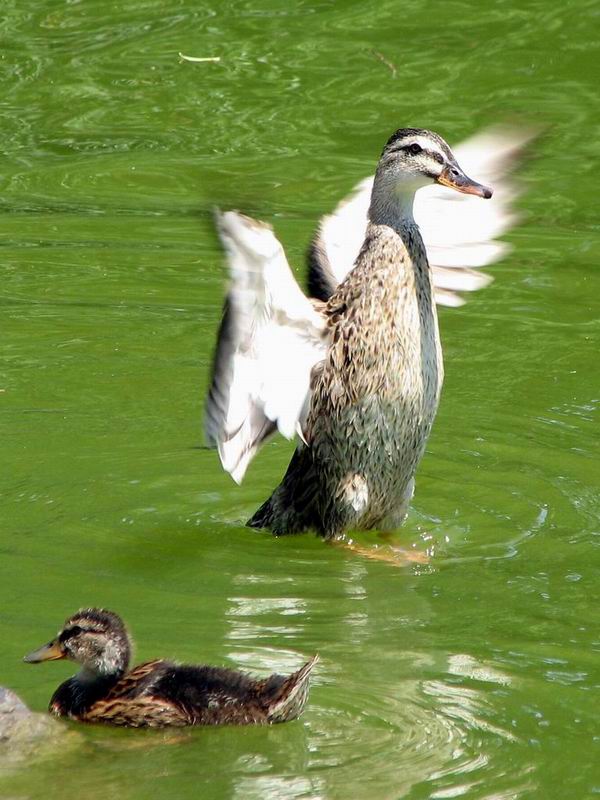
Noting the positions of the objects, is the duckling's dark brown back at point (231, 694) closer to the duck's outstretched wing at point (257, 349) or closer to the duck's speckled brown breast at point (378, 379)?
the duck's outstretched wing at point (257, 349)

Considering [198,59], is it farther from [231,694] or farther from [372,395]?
[231,694]

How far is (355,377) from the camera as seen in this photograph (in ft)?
24.6

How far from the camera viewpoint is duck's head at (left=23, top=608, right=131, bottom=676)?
5.93 meters

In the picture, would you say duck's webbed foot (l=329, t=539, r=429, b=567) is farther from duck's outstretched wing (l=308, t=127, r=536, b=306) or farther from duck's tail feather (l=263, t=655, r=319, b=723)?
duck's tail feather (l=263, t=655, r=319, b=723)

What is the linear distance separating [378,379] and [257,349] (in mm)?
595

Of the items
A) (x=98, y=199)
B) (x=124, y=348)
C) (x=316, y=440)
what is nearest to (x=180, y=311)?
(x=124, y=348)

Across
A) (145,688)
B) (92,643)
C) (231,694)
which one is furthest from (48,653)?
(231,694)

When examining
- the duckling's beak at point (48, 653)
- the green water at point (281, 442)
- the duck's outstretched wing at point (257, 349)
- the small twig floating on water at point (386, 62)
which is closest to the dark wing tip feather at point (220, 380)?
the duck's outstretched wing at point (257, 349)

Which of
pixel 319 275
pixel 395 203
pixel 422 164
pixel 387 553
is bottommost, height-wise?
pixel 387 553

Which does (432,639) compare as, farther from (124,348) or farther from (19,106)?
(19,106)

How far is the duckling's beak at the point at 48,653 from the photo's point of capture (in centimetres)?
599

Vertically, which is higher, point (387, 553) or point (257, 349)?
point (257, 349)

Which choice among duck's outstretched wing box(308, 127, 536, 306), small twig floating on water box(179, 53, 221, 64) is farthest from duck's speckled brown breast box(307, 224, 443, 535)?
small twig floating on water box(179, 53, 221, 64)

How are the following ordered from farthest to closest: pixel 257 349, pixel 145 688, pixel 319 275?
pixel 319 275 → pixel 257 349 → pixel 145 688
